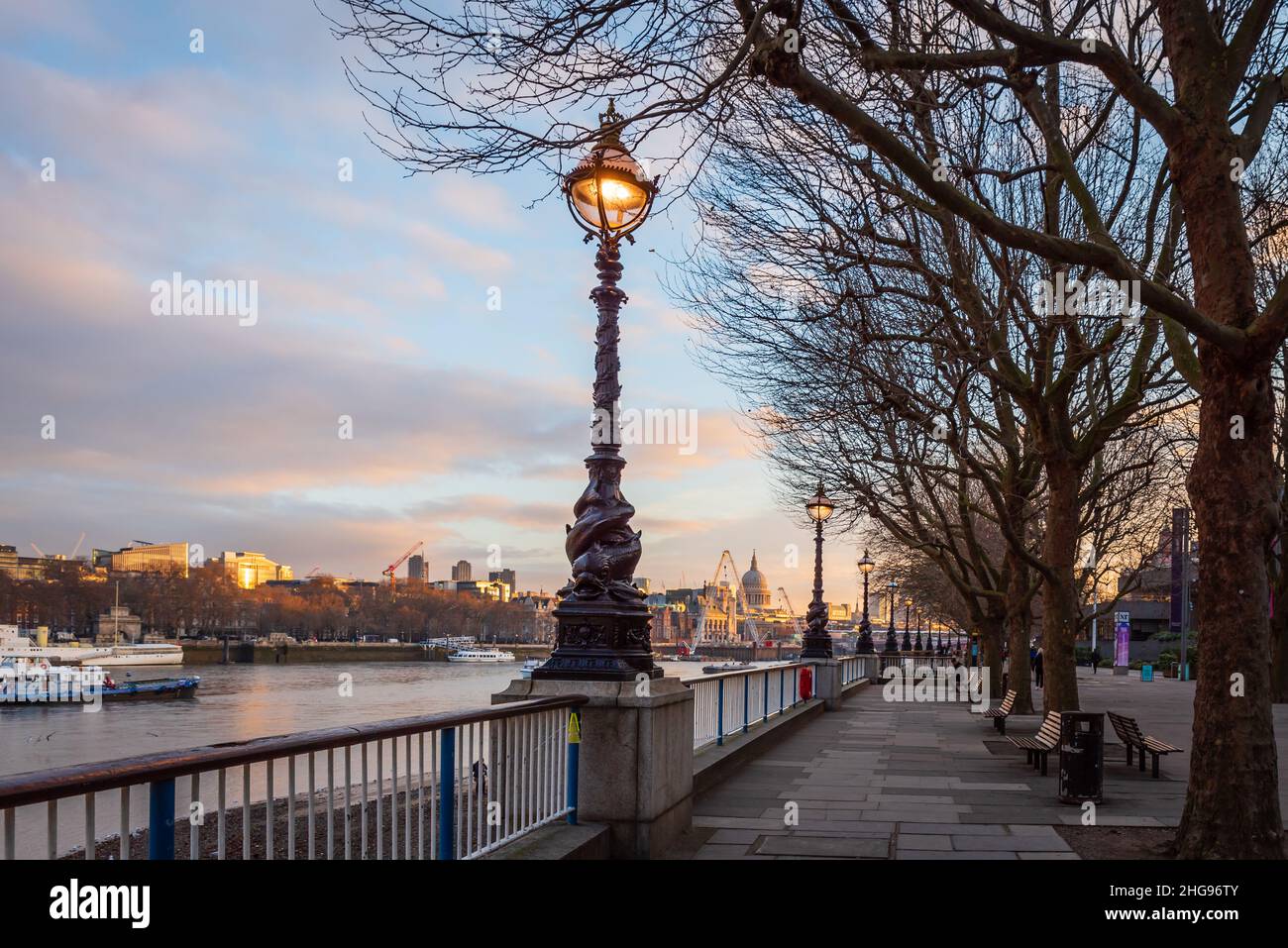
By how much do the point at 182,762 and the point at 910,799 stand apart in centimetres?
1004

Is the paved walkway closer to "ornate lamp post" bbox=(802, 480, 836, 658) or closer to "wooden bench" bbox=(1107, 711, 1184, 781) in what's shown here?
"wooden bench" bbox=(1107, 711, 1184, 781)

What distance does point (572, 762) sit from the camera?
7.80m

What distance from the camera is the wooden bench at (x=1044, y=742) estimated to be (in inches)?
536

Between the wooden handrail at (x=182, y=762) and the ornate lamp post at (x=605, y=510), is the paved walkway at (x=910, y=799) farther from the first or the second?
the wooden handrail at (x=182, y=762)

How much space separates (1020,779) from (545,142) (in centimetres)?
1035

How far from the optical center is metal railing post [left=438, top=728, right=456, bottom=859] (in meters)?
5.73

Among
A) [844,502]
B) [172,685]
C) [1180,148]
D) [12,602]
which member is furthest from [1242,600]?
[12,602]

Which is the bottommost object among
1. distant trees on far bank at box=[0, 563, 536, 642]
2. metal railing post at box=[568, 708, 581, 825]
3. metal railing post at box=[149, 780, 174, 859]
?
distant trees on far bank at box=[0, 563, 536, 642]

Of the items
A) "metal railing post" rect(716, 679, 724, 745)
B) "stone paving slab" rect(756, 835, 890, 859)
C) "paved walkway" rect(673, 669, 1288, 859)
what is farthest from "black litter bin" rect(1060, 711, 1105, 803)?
"metal railing post" rect(716, 679, 724, 745)

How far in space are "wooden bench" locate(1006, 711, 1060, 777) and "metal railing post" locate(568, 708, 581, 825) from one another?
7.60 m

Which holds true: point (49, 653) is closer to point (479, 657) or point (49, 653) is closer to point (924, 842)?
point (479, 657)

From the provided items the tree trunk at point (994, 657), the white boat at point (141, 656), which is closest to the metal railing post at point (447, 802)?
the tree trunk at point (994, 657)

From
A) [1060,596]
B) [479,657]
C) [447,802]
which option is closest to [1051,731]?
[1060,596]
